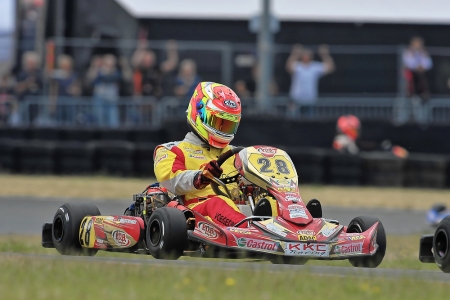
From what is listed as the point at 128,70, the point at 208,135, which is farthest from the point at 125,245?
the point at 128,70

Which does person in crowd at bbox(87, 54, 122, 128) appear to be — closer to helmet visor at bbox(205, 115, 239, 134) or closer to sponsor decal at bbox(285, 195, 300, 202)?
helmet visor at bbox(205, 115, 239, 134)

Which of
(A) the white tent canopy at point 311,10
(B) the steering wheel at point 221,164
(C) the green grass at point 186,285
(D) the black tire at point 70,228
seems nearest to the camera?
(C) the green grass at point 186,285

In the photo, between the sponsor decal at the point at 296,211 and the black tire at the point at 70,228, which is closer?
the sponsor decal at the point at 296,211

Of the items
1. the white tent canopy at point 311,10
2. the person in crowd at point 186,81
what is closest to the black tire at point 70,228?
the person in crowd at point 186,81

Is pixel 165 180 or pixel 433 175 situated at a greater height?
pixel 165 180

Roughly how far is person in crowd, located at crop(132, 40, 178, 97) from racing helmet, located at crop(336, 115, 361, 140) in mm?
2933

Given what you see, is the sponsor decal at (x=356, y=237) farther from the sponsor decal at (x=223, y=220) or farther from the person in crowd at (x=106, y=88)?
the person in crowd at (x=106, y=88)

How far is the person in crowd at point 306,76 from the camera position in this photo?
52.3 ft

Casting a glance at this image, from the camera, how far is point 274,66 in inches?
669

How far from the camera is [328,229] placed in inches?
256

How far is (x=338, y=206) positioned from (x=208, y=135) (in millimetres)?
5780

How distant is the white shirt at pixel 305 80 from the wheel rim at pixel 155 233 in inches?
370

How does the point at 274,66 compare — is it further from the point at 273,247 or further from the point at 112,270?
the point at 112,270

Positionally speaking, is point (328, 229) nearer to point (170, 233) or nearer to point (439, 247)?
point (439, 247)
